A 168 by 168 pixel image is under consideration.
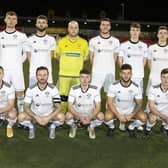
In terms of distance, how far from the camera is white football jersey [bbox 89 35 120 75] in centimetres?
718

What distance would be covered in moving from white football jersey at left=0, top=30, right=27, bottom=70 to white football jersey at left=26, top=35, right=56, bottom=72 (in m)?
0.16

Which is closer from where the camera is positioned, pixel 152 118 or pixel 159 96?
pixel 152 118

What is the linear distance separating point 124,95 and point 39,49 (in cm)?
163

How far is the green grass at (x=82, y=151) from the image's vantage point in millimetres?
5363

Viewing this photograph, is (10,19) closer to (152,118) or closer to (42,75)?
(42,75)

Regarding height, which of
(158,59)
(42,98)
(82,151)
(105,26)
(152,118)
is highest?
(105,26)

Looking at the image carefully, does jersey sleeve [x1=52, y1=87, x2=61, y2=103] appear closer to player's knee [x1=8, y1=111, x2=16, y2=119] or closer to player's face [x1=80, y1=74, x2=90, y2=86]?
player's face [x1=80, y1=74, x2=90, y2=86]

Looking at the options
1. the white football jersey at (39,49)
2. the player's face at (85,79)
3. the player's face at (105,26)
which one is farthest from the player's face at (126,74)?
the white football jersey at (39,49)

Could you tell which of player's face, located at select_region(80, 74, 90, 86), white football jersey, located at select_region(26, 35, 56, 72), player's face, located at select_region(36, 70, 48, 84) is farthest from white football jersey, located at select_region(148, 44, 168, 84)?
player's face, located at select_region(36, 70, 48, 84)

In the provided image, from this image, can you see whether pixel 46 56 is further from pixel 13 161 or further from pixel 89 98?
pixel 13 161

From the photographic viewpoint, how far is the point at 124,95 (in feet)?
21.0

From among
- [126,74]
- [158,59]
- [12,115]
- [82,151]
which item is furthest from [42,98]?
[158,59]

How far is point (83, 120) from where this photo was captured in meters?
6.11

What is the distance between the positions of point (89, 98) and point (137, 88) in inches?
28.7
